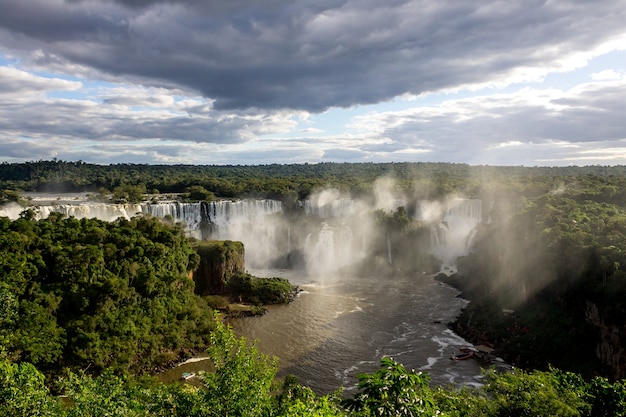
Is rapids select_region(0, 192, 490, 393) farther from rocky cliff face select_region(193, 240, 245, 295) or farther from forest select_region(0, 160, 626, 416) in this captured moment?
rocky cliff face select_region(193, 240, 245, 295)

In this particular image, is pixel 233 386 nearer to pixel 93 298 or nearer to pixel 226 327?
pixel 226 327

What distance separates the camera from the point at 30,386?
1239 cm

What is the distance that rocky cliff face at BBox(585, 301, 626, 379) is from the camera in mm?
28031

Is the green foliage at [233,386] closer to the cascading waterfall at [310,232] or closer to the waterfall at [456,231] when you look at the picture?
the cascading waterfall at [310,232]

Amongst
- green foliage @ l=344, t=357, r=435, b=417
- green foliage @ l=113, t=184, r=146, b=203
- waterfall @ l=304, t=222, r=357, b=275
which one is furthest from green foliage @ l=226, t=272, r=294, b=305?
green foliage @ l=344, t=357, r=435, b=417

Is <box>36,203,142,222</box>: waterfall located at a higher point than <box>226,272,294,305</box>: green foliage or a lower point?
higher

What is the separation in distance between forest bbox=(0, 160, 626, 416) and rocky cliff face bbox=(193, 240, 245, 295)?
233 cm

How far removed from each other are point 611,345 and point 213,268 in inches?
1505

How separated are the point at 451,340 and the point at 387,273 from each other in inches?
1038

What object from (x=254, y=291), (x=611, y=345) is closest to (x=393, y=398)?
(x=611, y=345)

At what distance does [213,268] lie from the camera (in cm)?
4941

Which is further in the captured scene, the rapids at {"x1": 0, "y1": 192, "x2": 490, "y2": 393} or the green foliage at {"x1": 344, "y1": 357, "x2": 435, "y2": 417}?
the rapids at {"x1": 0, "y1": 192, "x2": 490, "y2": 393}

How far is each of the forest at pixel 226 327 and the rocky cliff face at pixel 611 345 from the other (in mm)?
98

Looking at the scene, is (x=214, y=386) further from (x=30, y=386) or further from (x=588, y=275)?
(x=588, y=275)
